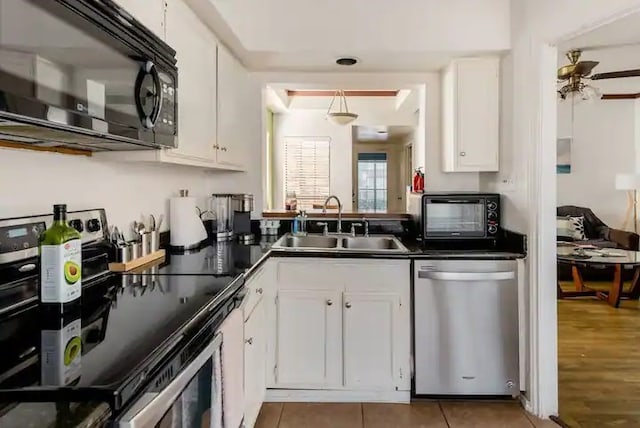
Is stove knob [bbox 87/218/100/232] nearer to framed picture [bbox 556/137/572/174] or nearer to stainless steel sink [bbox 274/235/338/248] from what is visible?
stainless steel sink [bbox 274/235/338/248]

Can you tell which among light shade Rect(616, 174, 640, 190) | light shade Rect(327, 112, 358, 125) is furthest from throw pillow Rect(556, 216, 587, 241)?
light shade Rect(327, 112, 358, 125)

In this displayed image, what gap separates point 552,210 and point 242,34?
2053 mm

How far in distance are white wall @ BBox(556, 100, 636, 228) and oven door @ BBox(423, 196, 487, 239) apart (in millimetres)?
4611

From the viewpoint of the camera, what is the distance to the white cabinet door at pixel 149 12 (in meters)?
1.64

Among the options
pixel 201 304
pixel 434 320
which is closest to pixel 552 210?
pixel 434 320

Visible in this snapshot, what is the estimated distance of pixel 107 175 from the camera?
81.4 inches

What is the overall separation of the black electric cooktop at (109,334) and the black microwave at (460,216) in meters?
1.57

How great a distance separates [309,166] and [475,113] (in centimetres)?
454

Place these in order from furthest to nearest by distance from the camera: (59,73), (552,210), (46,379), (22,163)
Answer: (552,210) → (22,163) → (59,73) → (46,379)

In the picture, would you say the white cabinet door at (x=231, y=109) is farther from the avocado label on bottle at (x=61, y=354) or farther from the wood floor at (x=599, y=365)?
the wood floor at (x=599, y=365)

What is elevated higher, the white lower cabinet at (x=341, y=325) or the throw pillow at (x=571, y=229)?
the throw pillow at (x=571, y=229)

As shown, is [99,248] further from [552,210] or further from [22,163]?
[552,210]

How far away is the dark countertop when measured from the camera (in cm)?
77

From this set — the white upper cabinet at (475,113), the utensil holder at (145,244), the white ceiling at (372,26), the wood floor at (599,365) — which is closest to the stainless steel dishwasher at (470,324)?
the wood floor at (599,365)
